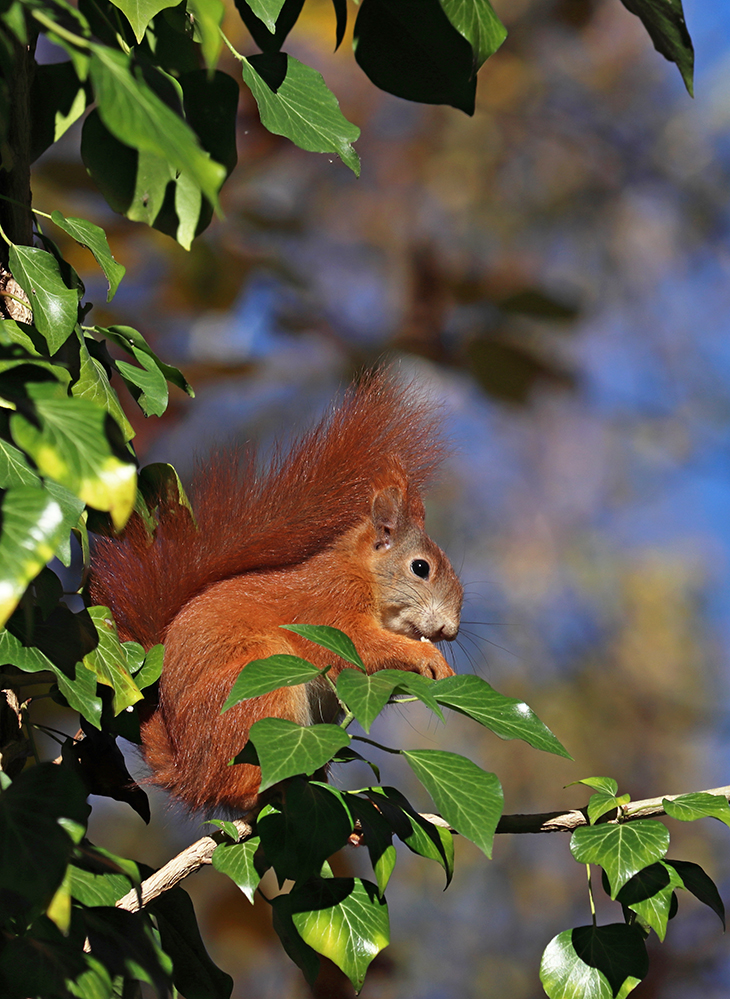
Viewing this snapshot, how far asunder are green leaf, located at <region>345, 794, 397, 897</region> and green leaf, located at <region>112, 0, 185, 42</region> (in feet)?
1.34

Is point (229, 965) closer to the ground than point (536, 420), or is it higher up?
closer to the ground

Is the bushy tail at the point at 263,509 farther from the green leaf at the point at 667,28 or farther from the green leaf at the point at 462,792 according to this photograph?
the green leaf at the point at 667,28

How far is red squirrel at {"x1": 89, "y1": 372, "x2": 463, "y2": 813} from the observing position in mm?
732

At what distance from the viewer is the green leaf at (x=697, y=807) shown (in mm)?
534

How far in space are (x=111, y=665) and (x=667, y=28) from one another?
1.46 ft

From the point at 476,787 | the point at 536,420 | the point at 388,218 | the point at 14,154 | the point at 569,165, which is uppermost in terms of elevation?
the point at 14,154

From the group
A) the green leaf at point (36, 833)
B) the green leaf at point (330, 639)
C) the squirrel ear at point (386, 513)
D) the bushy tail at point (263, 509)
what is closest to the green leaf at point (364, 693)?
the green leaf at point (330, 639)

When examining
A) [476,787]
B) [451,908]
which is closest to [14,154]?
[476,787]

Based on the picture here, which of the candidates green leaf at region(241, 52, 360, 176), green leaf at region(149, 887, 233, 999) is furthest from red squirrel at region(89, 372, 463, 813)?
green leaf at region(241, 52, 360, 176)

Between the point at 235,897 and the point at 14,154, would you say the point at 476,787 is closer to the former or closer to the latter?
the point at 14,154

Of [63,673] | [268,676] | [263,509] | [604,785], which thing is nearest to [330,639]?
[268,676]

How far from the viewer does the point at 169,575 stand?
773 mm

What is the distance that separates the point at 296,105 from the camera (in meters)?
0.48

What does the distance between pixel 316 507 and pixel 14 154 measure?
46cm
